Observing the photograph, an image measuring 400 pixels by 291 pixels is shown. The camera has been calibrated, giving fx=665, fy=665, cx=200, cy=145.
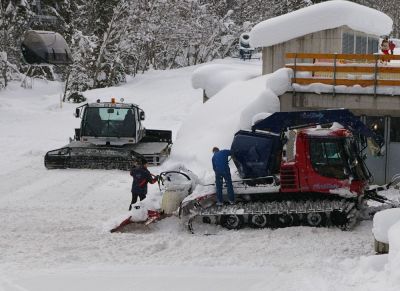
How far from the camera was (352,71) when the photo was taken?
18.8 metres

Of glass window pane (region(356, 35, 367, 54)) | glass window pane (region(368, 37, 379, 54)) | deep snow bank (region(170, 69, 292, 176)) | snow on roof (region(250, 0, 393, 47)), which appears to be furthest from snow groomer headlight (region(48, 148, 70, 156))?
glass window pane (region(368, 37, 379, 54))

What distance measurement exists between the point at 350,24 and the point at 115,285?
58.0 ft

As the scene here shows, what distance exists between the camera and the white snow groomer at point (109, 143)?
20.5m

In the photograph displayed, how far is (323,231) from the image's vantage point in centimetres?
1305

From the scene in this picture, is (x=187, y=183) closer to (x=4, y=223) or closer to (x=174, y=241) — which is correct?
(x=174, y=241)

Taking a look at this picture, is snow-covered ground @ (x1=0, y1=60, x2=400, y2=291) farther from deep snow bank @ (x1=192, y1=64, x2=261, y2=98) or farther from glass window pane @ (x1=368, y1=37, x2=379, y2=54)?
glass window pane @ (x1=368, y1=37, x2=379, y2=54)

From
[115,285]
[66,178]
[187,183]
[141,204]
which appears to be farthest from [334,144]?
[66,178]

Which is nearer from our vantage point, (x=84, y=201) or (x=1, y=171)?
(x=84, y=201)

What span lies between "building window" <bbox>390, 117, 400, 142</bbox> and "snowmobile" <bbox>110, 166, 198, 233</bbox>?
23.3ft

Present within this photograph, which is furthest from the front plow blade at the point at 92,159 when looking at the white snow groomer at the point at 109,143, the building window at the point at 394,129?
the building window at the point at 394,129

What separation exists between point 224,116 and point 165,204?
24.5 feet

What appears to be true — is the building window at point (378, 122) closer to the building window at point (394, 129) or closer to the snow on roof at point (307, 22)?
the building window at point (394, 129)

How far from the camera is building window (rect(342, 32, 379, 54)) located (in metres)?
25.4

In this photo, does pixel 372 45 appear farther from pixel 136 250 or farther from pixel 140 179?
pixel 136 250
